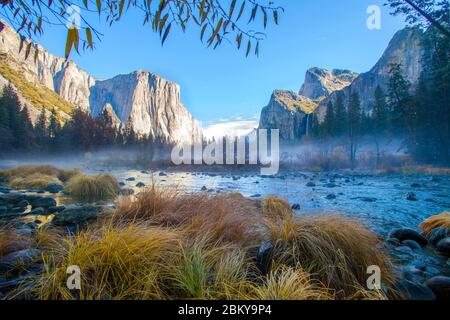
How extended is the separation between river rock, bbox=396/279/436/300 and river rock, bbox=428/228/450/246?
209 cm

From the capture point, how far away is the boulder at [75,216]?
3695 mm

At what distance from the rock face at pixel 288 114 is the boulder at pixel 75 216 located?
6504 cm

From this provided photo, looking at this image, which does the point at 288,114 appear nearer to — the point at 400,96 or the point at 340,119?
the point at 340,119

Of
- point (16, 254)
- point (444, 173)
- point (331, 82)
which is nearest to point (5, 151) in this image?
point (16, 254)

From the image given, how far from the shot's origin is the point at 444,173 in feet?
50.4

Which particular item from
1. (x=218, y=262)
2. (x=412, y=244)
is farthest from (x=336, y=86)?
(x=218, y=262)

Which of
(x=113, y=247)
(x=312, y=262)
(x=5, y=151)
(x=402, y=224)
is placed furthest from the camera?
(x=5, y=151)

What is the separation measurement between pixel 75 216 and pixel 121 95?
77.9 m

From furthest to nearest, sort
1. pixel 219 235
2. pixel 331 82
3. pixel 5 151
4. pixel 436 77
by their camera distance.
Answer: pixel 331 82, pixel 5 151, pixel 436 77, pixel 219 235

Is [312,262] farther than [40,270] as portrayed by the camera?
Yes

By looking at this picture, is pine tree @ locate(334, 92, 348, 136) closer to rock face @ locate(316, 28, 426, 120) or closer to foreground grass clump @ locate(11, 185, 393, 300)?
rock face @ locate(316, 28, 426, 120)

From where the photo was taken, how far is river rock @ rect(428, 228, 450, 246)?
344 centimetres
